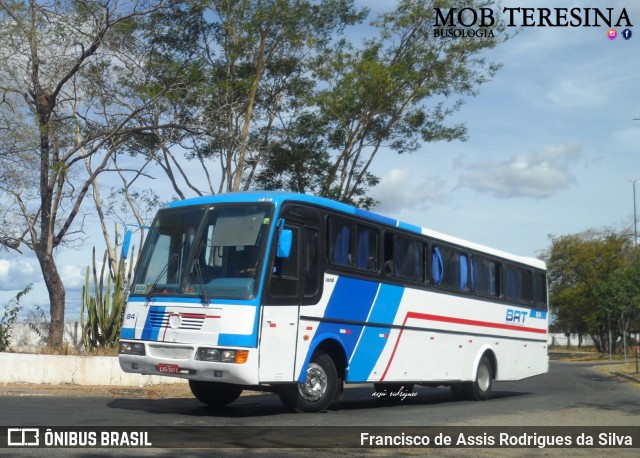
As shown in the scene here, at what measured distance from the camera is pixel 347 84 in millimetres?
27094

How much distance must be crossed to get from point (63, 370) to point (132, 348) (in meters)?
6.47

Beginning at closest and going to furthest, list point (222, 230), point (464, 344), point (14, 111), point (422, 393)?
1. point (222, 230)
2. point (464, 344)
3. point (14, 111)
4. point (422, 393)

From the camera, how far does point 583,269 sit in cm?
6875

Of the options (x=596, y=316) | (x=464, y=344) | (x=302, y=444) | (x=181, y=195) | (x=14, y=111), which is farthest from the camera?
(x=596, y=316)

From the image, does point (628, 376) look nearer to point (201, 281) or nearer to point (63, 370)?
point (63, 370)

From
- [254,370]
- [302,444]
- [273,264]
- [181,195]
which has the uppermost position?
[181,195]

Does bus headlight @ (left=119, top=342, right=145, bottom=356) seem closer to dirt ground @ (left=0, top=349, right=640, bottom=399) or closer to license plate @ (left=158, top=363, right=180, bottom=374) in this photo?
license plate @ (left=158, top=363, right=180, bottom=374)

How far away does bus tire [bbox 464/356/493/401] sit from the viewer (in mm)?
19312

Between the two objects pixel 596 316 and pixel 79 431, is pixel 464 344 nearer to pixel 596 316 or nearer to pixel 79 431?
pixel 79 431

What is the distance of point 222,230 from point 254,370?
85.1 inches

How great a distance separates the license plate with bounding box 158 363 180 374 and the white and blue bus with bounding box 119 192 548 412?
17mm

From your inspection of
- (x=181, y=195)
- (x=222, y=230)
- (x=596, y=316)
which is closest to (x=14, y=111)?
(x=181, y=195)

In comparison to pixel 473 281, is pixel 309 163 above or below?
above

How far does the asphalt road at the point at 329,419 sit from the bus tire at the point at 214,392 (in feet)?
0.57
